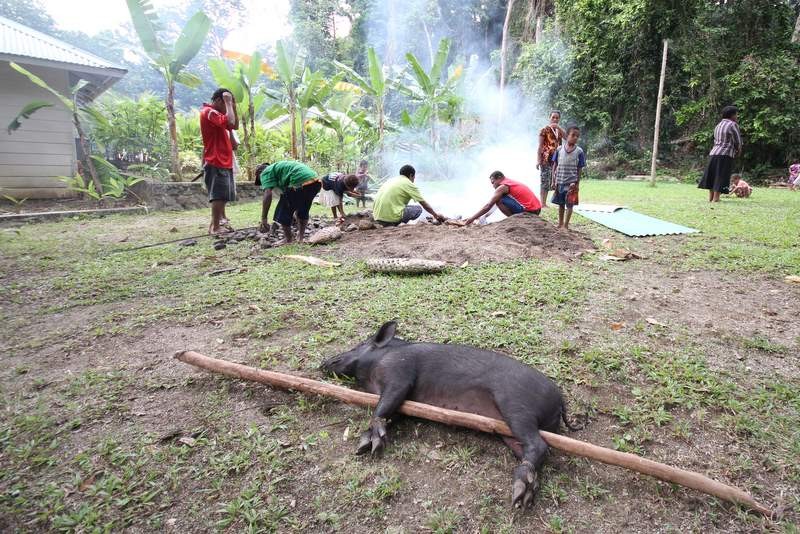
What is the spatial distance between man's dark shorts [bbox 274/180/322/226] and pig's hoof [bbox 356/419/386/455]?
203 inches

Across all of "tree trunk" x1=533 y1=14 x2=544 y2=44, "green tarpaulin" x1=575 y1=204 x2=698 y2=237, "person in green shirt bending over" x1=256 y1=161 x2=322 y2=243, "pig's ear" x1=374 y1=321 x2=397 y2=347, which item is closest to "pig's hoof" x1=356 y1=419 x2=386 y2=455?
"pig's ear" x1=374 y1=321 x2=397 y2=347

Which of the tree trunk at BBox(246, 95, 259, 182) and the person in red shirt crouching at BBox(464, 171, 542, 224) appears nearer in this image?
the person in red shirt crouching at BBox(464, 171, 542, 224)

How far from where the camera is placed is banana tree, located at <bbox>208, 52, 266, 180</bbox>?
11344mm

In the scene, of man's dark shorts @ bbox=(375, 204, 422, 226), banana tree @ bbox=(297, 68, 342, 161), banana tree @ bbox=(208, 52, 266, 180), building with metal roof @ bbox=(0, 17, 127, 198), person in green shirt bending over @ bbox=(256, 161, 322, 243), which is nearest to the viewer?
person in green shirt bending over @ bbox=(256, 161, 322, 243)

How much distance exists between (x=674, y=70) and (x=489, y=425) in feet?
72.2

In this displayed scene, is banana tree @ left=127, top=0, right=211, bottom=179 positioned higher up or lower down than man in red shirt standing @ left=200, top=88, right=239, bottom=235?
higher up

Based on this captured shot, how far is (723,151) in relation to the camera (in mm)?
9531

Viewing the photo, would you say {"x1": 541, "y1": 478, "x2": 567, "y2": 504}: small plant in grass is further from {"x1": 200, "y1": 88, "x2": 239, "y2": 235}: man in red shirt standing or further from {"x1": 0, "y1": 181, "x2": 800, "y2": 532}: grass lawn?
{"x1": 200, "y1": 88, "x2": 239, "y2": 235}: man in red shirt standing

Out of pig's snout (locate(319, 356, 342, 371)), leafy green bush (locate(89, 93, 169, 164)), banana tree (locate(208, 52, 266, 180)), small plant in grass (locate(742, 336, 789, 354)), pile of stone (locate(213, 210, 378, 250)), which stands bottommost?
pig's snout (locate(319, 356, 342, 371))

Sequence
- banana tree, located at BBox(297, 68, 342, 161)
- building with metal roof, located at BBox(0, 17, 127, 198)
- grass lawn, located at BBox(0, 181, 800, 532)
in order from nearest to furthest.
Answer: grass lawn, located at BBox(0, 181, 800, 532) < building with metal roof, located at BBox(0, 17, 127, 198) < banana tree, located at BBox(297, 68, 342, 161)

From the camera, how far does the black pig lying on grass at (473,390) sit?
6.50 ft

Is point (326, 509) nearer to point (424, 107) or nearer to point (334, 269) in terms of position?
point (334, 269)

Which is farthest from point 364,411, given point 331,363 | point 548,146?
point 548,146

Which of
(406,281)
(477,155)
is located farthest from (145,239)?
(477,155)
